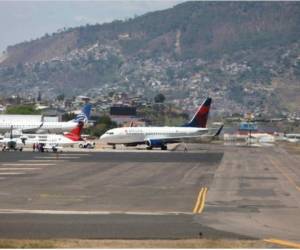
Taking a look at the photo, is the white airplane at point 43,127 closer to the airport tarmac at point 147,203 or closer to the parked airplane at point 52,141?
the parked airplane at point 52,141

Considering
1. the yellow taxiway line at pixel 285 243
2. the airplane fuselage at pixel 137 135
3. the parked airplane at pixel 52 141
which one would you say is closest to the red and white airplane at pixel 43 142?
the parked airplane at pixel 52 141

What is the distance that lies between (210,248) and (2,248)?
535 cm

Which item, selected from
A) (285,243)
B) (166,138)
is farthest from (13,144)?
(285,243)

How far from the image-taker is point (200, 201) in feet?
128

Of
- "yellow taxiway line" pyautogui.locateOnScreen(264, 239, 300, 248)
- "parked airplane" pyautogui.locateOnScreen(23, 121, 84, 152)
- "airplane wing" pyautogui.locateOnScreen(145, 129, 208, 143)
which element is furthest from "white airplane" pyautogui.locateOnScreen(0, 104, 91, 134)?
"yellow taxiway line" pyautogui.locateOnScreen(264, 239, 300, 248)

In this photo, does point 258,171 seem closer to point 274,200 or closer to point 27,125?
point 274,200

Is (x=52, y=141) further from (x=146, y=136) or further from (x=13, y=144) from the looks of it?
(x=146, y=136)

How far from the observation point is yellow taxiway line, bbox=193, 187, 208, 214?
34781 mm

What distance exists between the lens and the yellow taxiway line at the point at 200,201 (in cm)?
3478

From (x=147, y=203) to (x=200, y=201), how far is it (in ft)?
8.34

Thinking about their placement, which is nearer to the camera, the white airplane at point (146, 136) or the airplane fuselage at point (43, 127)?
the white airplane at point (146, 136)

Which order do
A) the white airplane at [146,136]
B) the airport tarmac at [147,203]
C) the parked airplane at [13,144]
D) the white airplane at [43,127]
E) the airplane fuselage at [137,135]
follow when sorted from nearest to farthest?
the airport tarmac at [147,203] < the parked airplane at [13,144] < the airplane fuselage at [137,135] < the white airplane at [146,136] < the white airplane at [43,127]

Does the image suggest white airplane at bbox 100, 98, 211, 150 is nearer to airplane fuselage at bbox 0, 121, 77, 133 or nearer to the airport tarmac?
airplane fuselage at bbox 0, 121, 77, 133

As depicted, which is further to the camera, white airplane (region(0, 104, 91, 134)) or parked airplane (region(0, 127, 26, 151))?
white airplane (region(0, 104, 91, 134))
